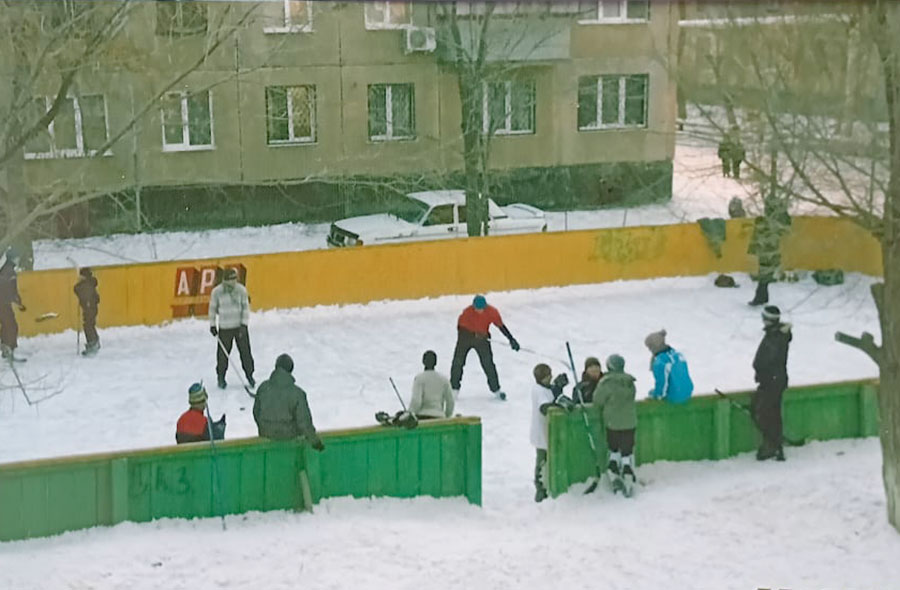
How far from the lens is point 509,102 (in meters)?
18.6

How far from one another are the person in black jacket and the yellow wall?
14.6ft

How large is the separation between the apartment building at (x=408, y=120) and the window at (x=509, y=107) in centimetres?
2

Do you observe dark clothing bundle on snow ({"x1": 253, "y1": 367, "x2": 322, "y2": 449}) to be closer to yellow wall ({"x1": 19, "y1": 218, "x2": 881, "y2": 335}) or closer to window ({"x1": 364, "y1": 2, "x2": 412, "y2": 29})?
yellow wall ({"x1": 19, "y1": 218, "x2": 881, "y2": 335})

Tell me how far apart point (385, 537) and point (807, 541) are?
2.53m

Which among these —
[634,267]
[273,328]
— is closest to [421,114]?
[634,267]

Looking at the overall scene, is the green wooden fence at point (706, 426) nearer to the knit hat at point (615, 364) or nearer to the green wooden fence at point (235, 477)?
the knit hat at point (615, 364)

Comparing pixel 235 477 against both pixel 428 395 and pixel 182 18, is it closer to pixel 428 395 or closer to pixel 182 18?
pixel 428 395

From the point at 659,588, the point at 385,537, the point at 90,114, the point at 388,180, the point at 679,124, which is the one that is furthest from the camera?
the point at 388,180

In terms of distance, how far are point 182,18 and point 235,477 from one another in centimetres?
446

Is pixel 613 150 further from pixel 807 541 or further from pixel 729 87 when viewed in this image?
pixel 807 541

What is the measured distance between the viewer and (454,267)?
14922 mm

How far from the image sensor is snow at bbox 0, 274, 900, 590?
709 cm

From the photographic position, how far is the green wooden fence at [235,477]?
297 inches

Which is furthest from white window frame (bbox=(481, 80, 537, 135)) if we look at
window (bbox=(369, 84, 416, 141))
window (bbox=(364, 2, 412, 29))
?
window (bbox=(364, 2, 412, 29))
